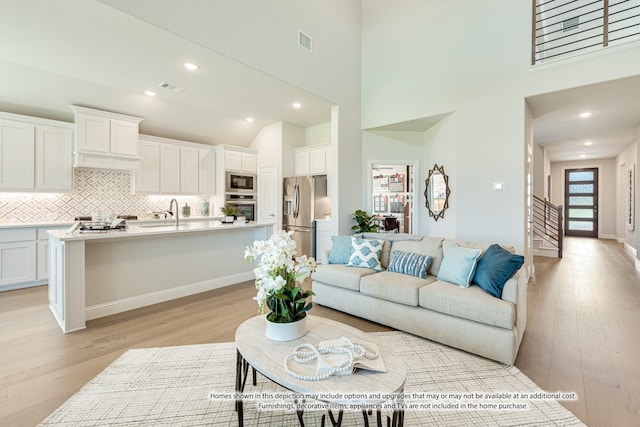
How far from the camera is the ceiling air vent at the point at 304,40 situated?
4.35m

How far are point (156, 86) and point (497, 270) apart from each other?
4.90 metres

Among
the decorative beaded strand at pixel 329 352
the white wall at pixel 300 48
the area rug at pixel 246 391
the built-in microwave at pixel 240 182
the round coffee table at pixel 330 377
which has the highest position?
the white wall at pixel 300 48

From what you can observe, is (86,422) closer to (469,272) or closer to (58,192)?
(469,272)

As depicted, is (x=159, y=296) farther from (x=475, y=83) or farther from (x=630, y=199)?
(x=630, y=199)

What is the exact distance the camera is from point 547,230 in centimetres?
720

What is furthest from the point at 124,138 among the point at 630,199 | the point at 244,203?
the point at 630,199

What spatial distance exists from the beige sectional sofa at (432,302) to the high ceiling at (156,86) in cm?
278

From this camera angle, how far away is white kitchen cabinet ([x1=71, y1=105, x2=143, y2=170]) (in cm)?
462

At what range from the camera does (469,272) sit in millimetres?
2617

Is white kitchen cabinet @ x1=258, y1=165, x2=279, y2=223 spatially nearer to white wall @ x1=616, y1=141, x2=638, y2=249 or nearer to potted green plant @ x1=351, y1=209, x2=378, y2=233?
potted green plant @ x1=351, y1=209, x2=378, y2=233

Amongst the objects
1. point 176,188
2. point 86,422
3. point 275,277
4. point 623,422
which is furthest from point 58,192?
point 623,422

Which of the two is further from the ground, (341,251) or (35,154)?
(35,154)

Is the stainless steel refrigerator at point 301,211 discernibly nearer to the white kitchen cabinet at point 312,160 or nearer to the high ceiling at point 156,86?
the white kitchen cabinet at point 312,160

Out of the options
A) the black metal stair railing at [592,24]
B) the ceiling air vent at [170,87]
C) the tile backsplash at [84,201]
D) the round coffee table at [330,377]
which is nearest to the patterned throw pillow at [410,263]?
the round coffee table at [330,377]
